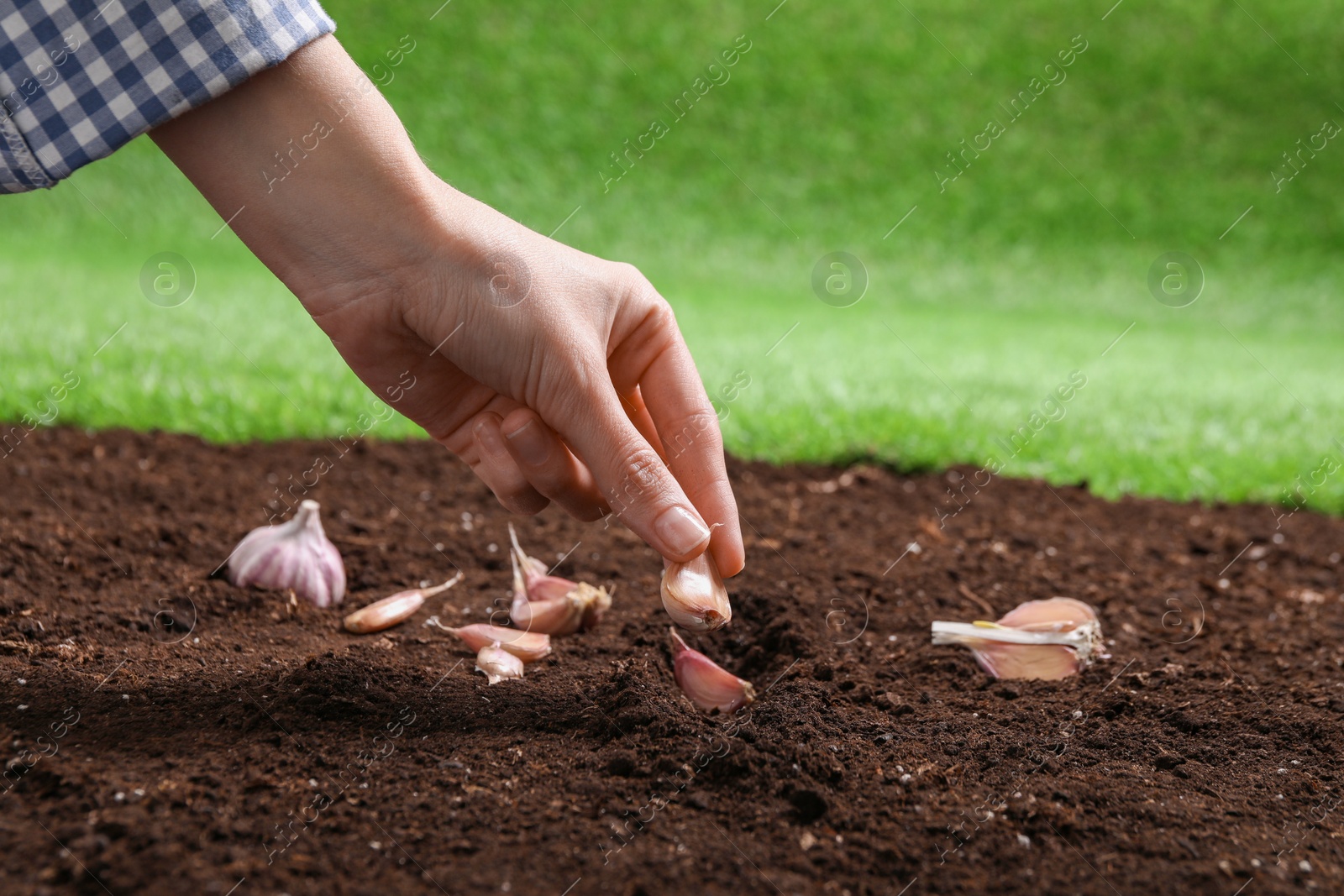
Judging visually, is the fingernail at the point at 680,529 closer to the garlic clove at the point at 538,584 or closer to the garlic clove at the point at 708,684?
the garlic clove at the point at 708,684

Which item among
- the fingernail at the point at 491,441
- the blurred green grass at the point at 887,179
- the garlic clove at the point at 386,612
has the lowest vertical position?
the blurred green grass at the point at 887,179

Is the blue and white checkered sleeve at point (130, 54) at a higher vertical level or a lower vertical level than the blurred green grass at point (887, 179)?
higher

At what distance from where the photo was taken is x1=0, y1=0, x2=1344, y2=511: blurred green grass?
7.62m

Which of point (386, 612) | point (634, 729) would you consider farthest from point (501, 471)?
point (634, 729)

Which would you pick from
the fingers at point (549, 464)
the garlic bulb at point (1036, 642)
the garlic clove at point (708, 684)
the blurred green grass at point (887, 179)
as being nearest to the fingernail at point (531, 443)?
the fingers at point (549, 464)

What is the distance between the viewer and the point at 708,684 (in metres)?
1.92

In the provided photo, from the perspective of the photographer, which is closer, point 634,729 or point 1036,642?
point 634,729

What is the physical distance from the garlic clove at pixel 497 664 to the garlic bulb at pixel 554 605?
0.52 ft

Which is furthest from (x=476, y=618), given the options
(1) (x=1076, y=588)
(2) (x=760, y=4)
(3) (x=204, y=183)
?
(2) (x=760, y=4)

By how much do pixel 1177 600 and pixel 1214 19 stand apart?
9861mm

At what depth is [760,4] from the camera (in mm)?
10375

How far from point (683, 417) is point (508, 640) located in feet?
1.89

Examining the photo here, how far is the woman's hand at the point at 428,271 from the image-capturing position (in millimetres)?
1660

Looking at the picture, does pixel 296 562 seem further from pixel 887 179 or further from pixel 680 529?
pixel 887 179
